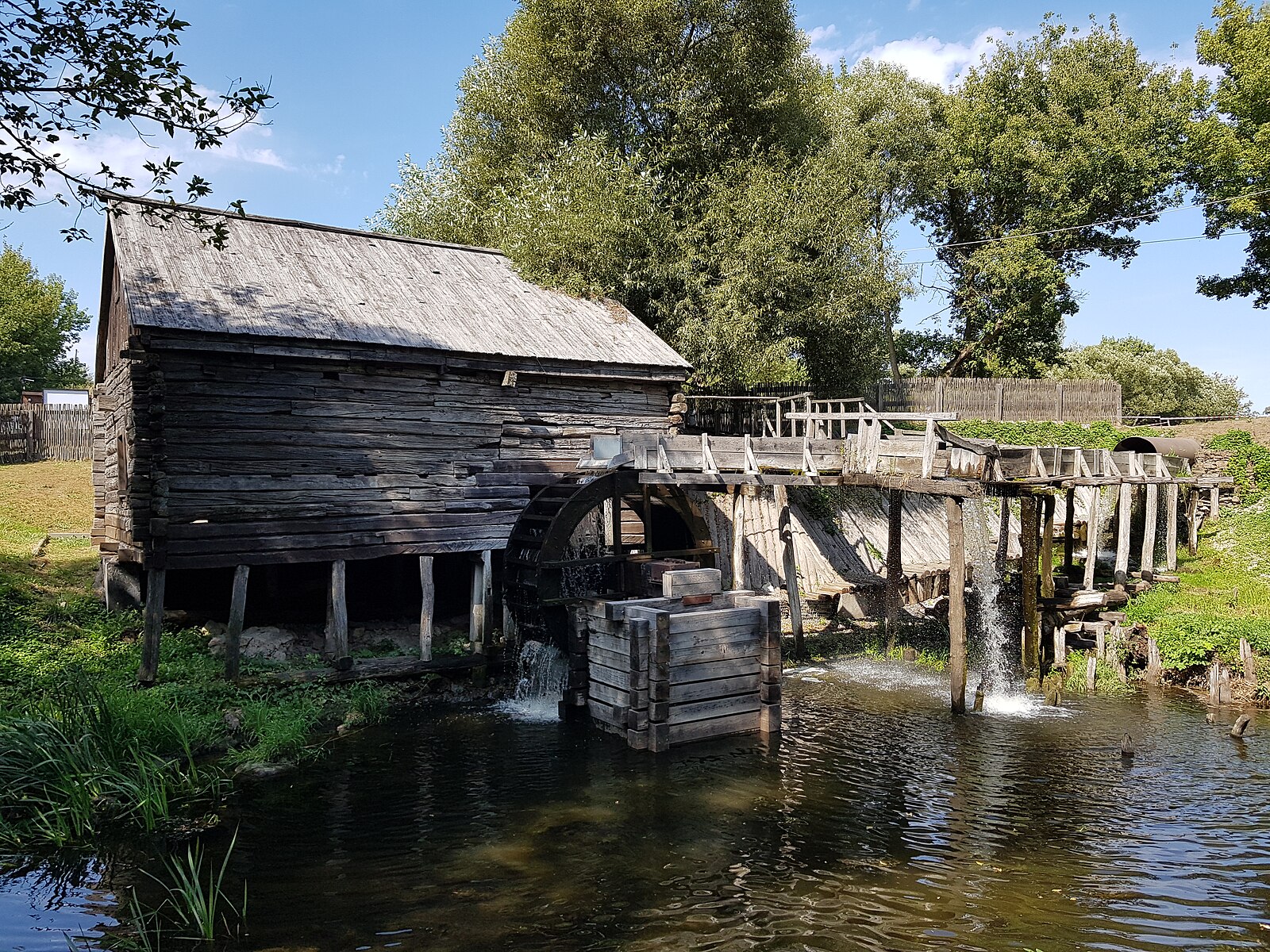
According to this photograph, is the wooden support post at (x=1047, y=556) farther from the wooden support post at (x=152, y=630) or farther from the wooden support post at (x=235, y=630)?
the wooden support post at (x=152, y=630)

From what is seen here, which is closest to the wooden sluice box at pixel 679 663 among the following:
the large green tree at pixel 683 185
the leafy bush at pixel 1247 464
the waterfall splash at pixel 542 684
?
the waterfall splash at pixel 542 684

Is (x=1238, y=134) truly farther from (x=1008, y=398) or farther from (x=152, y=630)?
(x=152, y=630)

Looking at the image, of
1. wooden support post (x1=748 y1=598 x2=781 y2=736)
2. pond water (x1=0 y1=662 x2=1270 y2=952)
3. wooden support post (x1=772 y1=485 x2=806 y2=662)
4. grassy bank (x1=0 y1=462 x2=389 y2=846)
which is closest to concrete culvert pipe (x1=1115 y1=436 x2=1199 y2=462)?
wooden support post (x1=772 y1=485 x2=806 y2=662)

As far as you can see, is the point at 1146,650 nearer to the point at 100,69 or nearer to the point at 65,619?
the point at 100,69

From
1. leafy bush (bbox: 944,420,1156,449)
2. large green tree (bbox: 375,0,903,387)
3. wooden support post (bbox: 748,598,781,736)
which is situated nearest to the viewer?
wooden support post (bbox: 748,598,781,736)

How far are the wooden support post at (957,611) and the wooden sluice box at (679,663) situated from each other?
263 centimetres

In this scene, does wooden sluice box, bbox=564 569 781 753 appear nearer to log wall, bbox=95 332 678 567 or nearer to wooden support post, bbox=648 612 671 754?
wooden support post, bbox=648 612 671 754

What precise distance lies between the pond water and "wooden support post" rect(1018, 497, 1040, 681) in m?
2.33

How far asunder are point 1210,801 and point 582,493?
879 cm

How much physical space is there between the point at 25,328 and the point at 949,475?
119 feet

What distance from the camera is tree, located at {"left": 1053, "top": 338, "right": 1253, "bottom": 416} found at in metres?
38.1

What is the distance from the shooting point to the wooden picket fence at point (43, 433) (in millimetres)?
24781

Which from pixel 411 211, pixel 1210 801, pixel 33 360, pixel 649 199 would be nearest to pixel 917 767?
pixel 1210 801

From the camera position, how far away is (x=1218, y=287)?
2723 centimetres
